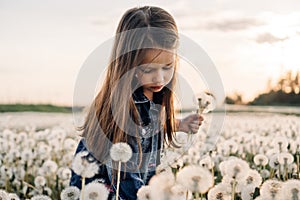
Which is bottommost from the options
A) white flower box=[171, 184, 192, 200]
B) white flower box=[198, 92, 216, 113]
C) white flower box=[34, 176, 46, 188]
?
white flower box=[34, 176, 46, 188]

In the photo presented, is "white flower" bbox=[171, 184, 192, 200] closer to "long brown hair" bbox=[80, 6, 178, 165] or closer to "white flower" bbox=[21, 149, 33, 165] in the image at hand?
"long brown hair" bbox=[80, 6, 178, 165]

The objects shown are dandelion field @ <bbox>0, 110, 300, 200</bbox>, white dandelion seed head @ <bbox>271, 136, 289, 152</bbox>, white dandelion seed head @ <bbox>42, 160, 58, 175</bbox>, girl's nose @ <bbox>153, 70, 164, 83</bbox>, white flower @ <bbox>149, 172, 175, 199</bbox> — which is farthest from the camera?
white dandelion seed head @ <bbox>42, 160, 58, 175</bbox>

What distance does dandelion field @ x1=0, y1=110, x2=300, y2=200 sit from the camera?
1731mm

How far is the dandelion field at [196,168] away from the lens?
68.2 inches

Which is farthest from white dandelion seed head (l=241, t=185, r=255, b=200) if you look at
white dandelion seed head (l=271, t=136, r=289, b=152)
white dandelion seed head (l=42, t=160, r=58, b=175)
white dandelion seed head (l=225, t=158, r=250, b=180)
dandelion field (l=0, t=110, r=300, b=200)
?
white dandelion seed head (l=42, t=160, r=58, b=175)

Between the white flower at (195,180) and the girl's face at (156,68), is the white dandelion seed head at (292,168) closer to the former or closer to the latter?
the girl's face at (156,68)

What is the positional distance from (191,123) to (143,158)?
254 mm

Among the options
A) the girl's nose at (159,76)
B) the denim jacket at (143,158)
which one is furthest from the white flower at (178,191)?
the denim jacket at (143,158)

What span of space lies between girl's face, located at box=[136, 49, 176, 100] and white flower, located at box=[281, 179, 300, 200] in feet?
2.44

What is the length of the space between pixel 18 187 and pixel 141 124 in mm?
1135

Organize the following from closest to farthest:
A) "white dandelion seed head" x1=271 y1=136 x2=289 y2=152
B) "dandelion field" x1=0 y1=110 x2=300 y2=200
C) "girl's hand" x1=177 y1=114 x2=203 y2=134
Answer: "dandelion field" x1=0 y1=110 x2=300 y2=200, "girl's hand" x1=177 y1=114 x2=203 y2=134, "white dandelion seed head" x1=271 y1=136 x2=289 y2=152

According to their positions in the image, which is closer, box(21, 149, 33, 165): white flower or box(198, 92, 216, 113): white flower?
box(198, 92, 216, 113): white flower

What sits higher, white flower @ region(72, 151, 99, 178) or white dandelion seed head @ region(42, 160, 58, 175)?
white flower @ region(72, 151, 99, 178)

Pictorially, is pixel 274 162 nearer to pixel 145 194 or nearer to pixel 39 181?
pixel 145 194
